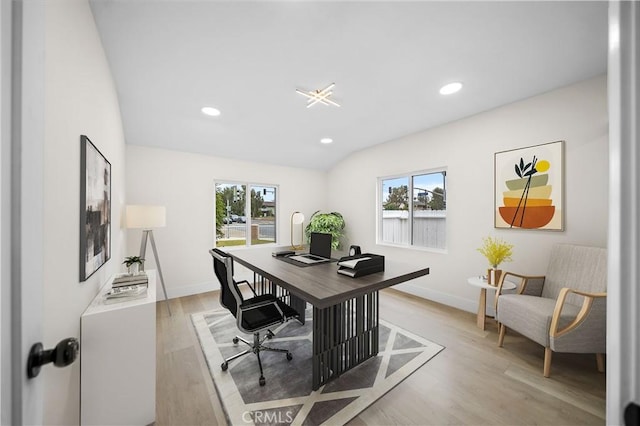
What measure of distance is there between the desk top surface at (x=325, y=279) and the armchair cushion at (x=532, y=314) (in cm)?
Result: 103

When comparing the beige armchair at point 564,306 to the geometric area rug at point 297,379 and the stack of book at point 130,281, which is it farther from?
the stack of book at point 130,281

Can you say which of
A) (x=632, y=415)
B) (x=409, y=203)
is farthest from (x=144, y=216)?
(x=409, y=203)

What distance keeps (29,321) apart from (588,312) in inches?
121

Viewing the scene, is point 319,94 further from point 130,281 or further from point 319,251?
point 130,281

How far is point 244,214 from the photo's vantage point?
4621mm

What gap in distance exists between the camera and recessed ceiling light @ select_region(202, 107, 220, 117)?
275 centimetres

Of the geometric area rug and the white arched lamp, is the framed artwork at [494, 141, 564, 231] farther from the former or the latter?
the white arched lamp

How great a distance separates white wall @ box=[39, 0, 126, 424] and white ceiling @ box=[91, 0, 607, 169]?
1.57ft

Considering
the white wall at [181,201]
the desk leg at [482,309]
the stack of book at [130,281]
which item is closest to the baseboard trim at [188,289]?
the white wall at [181,201]

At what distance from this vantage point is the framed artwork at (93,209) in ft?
4.28

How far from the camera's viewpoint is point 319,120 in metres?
3.22

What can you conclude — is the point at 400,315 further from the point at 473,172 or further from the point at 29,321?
the point at 29,321

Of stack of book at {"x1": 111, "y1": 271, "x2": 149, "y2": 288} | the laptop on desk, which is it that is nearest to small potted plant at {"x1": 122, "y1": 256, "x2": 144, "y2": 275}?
stack of book at {"x1": 111, "y1": 271, "x2": 149, "y2": 288}

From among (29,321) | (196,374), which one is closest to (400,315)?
(196,374)
